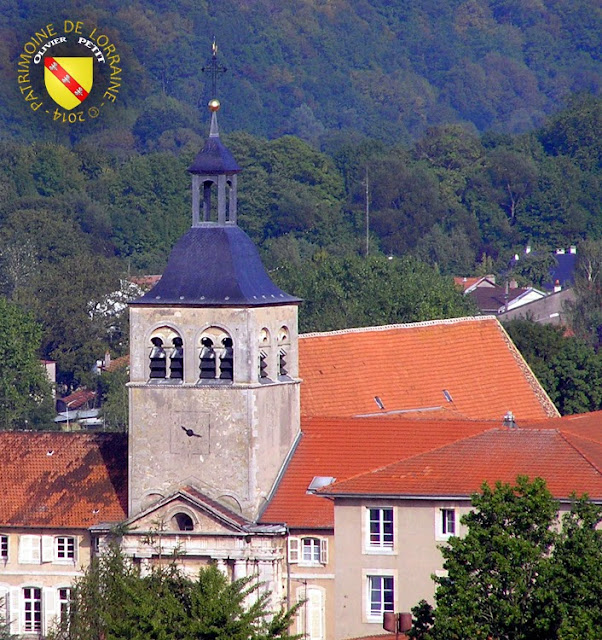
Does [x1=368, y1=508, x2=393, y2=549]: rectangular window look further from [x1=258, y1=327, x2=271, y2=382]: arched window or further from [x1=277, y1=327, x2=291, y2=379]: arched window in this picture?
[x1=277, y1=327, x2=291, y2=379]: arched window

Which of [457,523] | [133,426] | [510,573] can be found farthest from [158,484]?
[510,573]

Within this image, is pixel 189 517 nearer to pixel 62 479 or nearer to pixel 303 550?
pixel 303 550

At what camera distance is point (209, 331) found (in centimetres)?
6431

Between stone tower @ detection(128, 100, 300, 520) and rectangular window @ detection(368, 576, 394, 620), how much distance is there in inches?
150

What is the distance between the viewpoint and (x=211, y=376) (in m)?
64.4

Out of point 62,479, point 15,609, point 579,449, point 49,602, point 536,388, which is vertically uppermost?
point 536,388

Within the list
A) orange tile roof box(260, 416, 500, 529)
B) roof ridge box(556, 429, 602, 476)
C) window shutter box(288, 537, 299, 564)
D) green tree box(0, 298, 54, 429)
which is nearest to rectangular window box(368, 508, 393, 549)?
orange tile roof box(260, 416, 500, 529)

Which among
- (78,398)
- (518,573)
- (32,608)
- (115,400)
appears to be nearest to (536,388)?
(32,608)

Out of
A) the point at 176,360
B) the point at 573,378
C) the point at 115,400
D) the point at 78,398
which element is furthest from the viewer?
the point at 78,398

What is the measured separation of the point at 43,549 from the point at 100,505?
1641mm

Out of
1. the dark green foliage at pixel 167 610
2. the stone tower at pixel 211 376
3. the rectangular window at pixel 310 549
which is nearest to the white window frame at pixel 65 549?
the stone tower at pixel 211 376

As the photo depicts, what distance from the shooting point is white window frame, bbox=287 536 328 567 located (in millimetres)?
63156

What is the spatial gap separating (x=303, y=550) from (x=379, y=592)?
2.62 m

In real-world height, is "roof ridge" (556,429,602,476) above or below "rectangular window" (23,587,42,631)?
above
